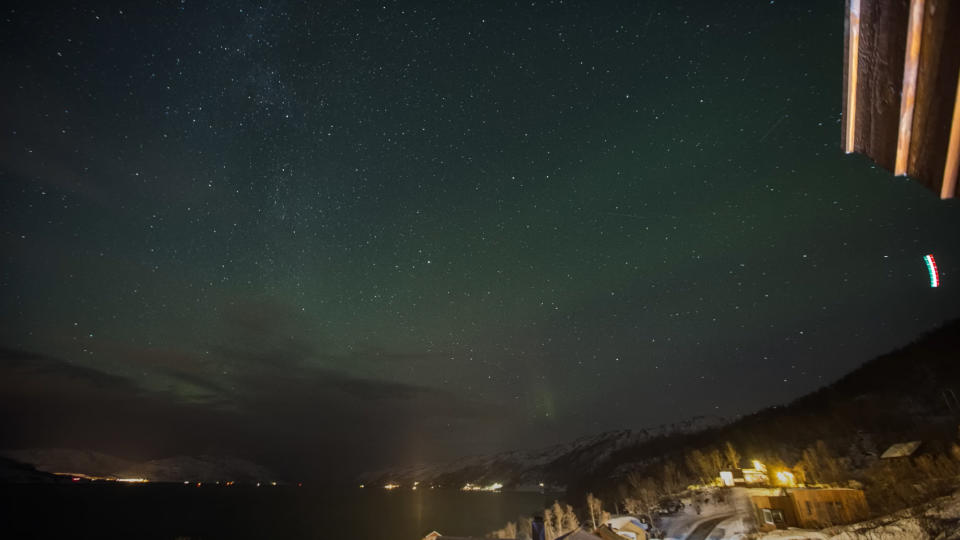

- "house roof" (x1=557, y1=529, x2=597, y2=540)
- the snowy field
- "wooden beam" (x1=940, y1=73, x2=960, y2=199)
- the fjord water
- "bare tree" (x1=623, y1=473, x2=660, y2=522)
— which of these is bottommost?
the fjord water

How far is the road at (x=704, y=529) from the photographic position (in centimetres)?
4566

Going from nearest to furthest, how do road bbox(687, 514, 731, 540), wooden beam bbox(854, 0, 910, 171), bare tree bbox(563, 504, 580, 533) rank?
wooden beam bbox(854, 0, 910, 171) → road bbox(687, 514, 731, 540) → bare tree bbox(563, 504, 580, 533)

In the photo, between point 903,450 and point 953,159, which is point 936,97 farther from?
point 903,450

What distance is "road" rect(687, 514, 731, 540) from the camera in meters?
45.7

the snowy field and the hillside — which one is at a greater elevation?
the hillside

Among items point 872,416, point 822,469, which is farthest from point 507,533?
point 872,416

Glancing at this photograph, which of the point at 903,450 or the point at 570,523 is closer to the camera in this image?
the point at 903,450

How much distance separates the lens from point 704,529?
4728 cm

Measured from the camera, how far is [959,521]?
26422 mm

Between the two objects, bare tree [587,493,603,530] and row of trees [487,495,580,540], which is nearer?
row of trees [487,495,580,540]

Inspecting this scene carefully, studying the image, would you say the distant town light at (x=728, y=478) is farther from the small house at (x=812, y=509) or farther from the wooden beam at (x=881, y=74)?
the wooden beam at (x=881, y=74)

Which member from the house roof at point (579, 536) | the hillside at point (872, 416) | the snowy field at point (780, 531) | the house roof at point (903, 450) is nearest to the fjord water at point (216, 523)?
the hillside at point (872, 416)

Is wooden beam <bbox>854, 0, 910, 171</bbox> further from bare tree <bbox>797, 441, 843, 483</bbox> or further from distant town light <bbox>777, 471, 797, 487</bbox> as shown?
bare tree <bbox>797, 441, 843, 483</bbox>

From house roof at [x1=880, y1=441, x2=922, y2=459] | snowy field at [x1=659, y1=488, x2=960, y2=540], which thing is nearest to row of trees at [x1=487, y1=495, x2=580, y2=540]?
snowy field at [x1=659, y1=488, x2=960, y2=540]
